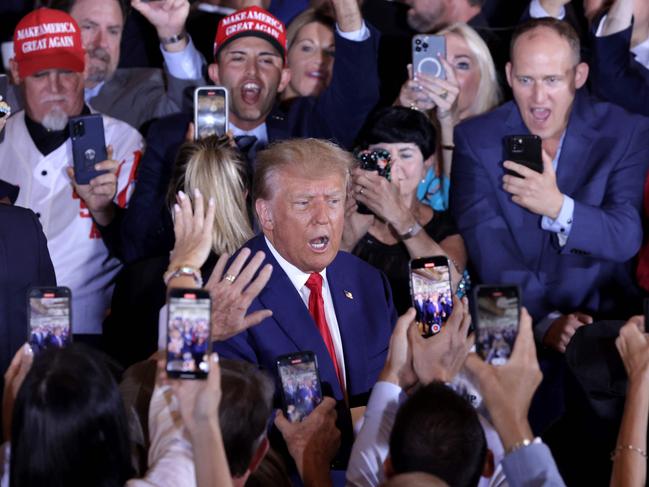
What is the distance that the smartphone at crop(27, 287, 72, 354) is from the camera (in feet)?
10.6

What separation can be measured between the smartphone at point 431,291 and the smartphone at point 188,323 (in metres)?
0.76

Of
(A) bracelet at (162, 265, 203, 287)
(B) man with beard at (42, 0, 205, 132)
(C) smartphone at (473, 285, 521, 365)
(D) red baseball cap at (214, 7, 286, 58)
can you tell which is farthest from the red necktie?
(B) man with beard at (42, 0, 205, 132)

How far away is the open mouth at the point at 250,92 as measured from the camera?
5176 mm

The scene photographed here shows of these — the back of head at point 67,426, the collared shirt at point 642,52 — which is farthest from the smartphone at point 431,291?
the collared shirt at point 642,52

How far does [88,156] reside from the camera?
15.6ft

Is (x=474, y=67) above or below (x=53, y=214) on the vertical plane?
above

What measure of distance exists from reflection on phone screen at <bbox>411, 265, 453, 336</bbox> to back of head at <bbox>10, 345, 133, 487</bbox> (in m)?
1.08

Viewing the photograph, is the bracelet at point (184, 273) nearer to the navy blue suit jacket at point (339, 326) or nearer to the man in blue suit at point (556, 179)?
the navy blue suit jacket at point (339, 326)

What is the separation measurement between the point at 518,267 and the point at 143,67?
2292 millimetres

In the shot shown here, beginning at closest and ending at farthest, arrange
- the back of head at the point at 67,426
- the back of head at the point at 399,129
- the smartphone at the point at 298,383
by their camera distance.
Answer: the back of head at the point at 67,426
the smartphone at the point at 298,383
the back of head at the point at 399,129

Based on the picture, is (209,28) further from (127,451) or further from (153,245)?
(127,451)

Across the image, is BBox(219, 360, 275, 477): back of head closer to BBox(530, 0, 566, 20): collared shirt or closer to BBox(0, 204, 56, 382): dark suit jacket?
BBox(0, 204, 56, 382): dark suit jacket

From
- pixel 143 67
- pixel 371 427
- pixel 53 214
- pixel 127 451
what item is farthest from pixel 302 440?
pixel 143 67

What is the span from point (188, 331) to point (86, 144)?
79.0 inches
